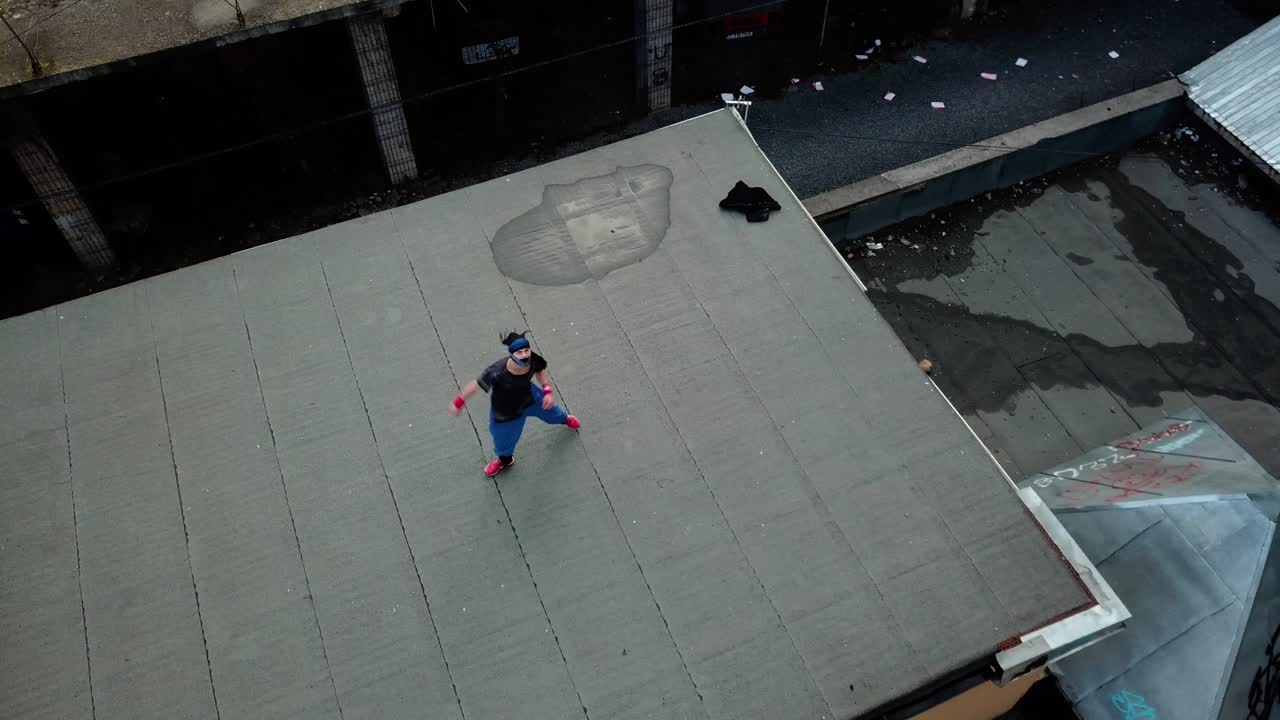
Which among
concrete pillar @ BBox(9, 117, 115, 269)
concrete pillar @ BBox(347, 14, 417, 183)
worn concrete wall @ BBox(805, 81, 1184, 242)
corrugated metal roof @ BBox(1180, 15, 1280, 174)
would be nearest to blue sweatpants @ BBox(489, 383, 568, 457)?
worn concrete wall @ BBox(805, 81, 1184, 242)

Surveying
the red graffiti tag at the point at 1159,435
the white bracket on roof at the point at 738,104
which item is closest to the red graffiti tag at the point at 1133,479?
the red graffiti tag at the point at 1159,435

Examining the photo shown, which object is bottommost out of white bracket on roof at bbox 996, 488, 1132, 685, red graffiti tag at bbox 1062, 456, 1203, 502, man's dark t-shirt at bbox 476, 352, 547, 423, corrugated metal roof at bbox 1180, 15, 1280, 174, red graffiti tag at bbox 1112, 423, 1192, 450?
red graffiti tag at bbox 1112, 423, 1192, 450

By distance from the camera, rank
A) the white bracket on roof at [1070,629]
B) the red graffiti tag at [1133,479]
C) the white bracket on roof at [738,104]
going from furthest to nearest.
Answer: the white bracket on roof at [738,104] < the red graffiti tag at [1133,479] < the white bracket on roof at [1070,629]

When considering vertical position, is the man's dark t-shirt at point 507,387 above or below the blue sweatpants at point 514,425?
above

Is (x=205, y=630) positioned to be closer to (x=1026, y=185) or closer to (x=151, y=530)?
(x=151, y=530)

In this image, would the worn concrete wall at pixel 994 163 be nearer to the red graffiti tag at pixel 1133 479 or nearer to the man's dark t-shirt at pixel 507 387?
the red graffiti tag at pixel 1133 479

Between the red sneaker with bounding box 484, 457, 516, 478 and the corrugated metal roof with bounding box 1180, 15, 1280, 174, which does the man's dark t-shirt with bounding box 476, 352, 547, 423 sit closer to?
the red sneaker with bounding box 484, 457, 516, 478

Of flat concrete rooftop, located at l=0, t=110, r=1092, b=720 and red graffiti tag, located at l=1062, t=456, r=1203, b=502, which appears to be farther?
red graffiti tag, located at l=1062, t=456, r=1203, b=502

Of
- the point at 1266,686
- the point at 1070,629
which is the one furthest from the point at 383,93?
the point at 1266,686
